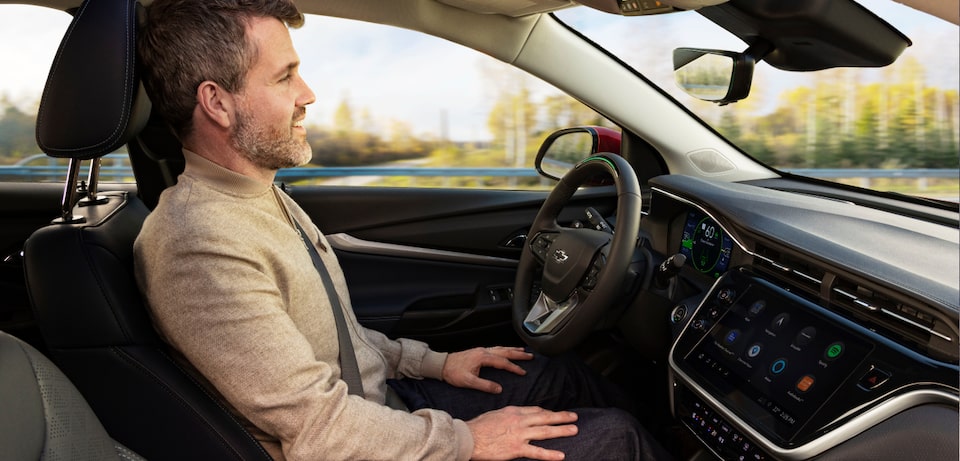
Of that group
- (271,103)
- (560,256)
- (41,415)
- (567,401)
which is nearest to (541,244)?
(560,256)

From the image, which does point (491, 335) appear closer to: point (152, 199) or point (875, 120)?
point (152, 199)

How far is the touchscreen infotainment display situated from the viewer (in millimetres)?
1382

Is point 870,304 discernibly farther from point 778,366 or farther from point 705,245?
point 705,245

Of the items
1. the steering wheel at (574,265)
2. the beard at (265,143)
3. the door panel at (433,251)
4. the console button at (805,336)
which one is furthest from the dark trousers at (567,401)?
the door panel at (433,251)

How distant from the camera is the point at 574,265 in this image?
73.5 inches

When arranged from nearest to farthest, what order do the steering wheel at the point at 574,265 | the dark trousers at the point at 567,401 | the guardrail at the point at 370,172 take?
1. the dark trousers at the point at 567,401
2. the steering wheel at the point at 574,265
3. the guardrail at the point at 370,172

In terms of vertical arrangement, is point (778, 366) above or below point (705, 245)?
below

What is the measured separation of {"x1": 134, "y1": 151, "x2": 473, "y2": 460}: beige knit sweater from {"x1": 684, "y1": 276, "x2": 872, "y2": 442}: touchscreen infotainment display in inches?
21.7

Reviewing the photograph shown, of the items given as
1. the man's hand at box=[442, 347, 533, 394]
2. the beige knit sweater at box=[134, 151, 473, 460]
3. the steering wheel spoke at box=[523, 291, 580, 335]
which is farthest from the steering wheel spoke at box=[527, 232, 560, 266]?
the beige knit sweater at box=[134, 151, 473, 460]

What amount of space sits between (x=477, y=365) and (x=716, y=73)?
39.4 inches

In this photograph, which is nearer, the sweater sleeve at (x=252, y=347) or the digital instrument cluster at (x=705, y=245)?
the sweater sleeve at (x=252, y=347)

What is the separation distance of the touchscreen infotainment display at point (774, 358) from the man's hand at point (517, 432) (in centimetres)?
33

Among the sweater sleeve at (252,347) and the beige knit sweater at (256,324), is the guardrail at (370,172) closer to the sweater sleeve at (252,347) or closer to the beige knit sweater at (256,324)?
the beige knit sweater at (256,324)

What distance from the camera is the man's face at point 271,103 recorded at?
1498 mm
